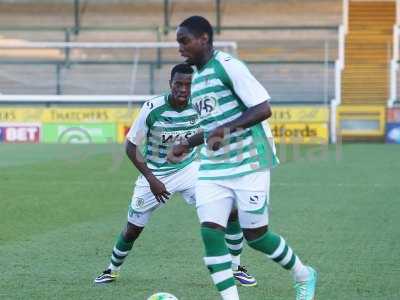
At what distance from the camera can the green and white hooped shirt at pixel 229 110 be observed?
659 cm

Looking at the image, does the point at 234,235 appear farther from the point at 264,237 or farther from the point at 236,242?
the point at 264,237

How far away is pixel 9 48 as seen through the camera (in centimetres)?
3509

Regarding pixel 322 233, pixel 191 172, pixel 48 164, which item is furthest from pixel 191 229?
pixel 48 164

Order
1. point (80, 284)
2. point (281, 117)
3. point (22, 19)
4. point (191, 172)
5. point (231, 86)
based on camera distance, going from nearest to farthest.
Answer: point (231, 86)
point (80, 284)
point (191, 172)
point (281, 117)
point (22, 19)

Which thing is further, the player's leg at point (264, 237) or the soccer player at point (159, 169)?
the soccer player at point (159, 169)

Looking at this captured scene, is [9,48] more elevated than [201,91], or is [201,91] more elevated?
[201,91]

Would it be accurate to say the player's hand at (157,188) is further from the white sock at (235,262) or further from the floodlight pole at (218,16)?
the floodlight pole at (218,16)

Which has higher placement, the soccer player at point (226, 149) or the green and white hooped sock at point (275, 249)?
the soccer player at point (226, 149)

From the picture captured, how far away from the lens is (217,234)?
6.66m

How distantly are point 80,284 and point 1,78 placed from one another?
87.2 feet

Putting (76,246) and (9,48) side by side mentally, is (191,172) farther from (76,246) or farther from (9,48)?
(9,48)

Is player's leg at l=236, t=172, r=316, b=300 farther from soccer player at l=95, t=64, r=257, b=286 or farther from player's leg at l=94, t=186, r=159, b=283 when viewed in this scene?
player's leg at l=94, t=186, r=159, b=283

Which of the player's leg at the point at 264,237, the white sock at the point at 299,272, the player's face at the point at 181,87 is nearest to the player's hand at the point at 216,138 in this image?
the player's leg at the point at 264,237

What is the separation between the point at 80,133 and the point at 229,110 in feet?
82.7
